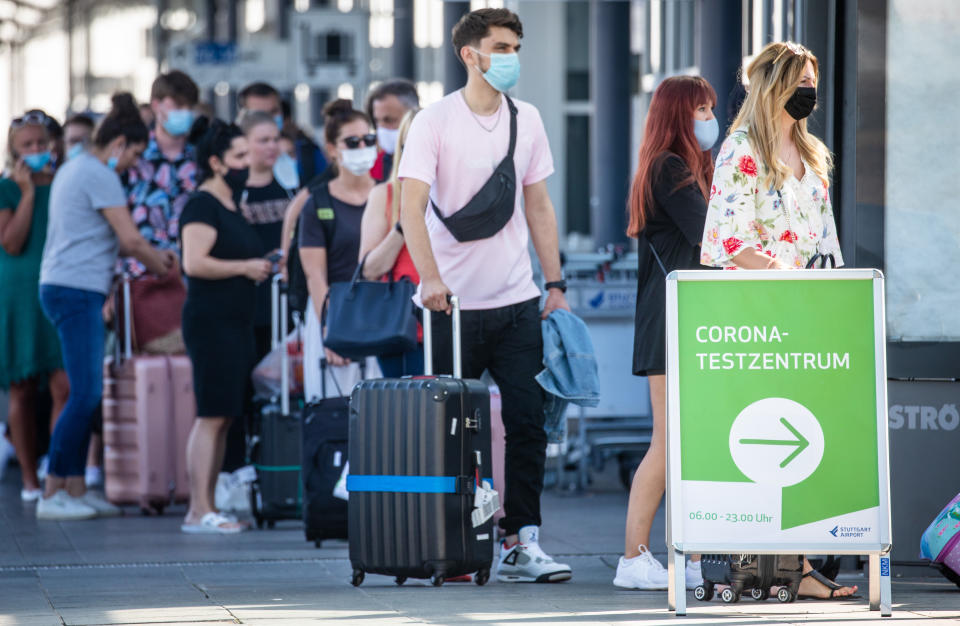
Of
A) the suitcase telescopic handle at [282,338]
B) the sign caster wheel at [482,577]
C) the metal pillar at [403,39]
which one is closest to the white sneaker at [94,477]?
the suitcase telescopic handle at [282,338]

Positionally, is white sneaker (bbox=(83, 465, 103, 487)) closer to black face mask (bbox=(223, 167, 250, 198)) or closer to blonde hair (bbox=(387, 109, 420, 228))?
black face mask (bbox=(223, 167, 250, 198))

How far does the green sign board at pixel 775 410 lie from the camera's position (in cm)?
518

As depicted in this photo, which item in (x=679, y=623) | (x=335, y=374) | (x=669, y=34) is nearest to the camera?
(x=679, y=623)

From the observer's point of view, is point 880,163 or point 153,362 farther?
point 153,362

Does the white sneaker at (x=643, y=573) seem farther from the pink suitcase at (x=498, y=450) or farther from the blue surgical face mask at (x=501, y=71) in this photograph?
the blue surgical face mask at (x=501, y=71)

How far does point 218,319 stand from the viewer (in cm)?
824

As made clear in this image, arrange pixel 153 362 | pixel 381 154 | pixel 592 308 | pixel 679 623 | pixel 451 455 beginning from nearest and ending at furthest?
A: pixel 679 623, pixel 451 455, pixel 381 154, pixel 153 362, pixel 592 308

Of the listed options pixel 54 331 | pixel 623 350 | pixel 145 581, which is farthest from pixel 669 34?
pixel 145 581

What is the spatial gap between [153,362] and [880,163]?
165 inches

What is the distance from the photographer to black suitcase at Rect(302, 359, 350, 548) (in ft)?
23.1

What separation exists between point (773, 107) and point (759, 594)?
1499 mm

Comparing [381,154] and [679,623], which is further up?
[381,154]

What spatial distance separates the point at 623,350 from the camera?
1040 centimetres

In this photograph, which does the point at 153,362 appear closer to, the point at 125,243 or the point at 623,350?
the point at 125,243
